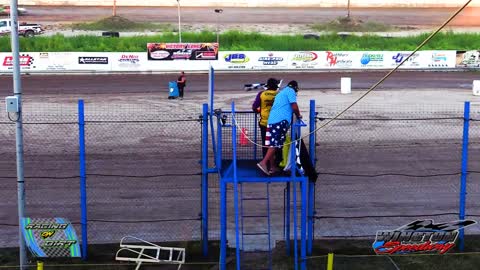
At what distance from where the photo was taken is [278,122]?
1088 cm

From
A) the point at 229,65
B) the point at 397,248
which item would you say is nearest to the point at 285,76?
the point at 229,65

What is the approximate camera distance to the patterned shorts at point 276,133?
10.9m

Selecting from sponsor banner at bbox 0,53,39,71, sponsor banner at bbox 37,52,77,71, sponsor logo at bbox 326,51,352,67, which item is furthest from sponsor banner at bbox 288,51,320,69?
sponsor banner at bbox 0,53,39,71

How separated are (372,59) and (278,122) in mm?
40729

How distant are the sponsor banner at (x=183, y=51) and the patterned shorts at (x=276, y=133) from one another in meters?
37.5

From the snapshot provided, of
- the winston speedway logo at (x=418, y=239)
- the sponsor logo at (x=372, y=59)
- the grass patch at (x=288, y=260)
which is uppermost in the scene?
the sponsor logo at (x=372, y=59)

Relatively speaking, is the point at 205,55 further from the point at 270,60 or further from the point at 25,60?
the point at 25,60

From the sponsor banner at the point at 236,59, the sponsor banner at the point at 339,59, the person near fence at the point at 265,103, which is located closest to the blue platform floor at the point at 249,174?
the person near fence at the point at 265,103

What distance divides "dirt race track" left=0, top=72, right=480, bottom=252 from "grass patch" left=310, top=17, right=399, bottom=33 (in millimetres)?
47670

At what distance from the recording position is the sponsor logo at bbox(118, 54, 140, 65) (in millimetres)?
Result: 46375

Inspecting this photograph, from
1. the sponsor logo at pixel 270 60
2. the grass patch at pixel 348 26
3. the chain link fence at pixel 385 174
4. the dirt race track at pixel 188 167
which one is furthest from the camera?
the grass patch at pixel 348 26

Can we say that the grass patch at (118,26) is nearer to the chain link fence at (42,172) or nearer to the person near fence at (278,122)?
the chain link fence at (42,172)

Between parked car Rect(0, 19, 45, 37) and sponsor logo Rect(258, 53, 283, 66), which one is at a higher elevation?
parked car Rect(0, 19, 45, 37)

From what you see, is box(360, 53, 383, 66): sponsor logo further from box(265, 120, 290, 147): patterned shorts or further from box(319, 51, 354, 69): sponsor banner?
box(265, 120, 290, 147): patterned shorts
